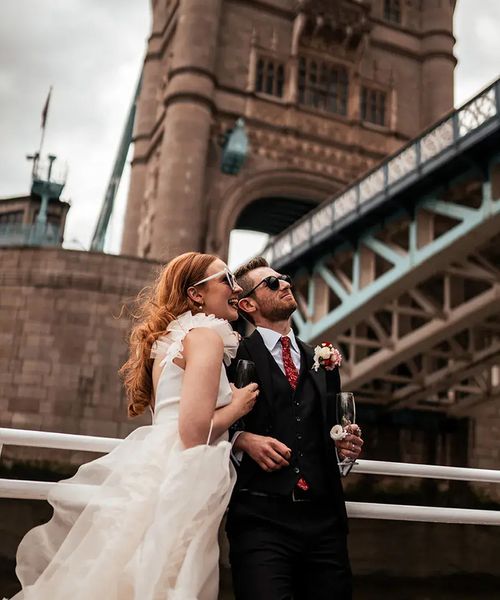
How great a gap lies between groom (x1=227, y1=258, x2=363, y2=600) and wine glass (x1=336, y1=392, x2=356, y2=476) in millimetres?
39

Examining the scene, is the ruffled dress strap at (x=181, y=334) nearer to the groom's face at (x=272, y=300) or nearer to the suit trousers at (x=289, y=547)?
the groom's face at (x=272, y=300)

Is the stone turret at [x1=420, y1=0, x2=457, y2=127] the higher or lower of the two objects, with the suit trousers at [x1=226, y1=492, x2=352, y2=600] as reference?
higher

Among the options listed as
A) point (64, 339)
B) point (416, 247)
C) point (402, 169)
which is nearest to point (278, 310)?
point (416, 247)

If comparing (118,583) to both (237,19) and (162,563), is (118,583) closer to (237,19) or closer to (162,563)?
(162,563)

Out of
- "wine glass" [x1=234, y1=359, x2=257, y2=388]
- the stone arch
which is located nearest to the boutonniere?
"wine glass" [x1=234, y1=359, x2=257, y2=388]

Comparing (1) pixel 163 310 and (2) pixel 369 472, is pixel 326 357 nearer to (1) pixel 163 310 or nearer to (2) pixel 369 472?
(1) pixel 163 310

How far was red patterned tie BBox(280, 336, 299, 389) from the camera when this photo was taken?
2662mm

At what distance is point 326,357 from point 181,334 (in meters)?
0.61

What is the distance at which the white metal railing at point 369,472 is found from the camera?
110 inches

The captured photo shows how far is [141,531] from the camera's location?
83.6 inches

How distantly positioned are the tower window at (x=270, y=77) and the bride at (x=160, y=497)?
2422 centimetres

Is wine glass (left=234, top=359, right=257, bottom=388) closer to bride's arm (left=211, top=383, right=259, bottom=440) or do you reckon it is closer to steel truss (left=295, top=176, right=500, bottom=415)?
bride's arm (left=211, top=383, right=259, bottom=440)

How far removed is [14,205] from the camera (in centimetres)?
3962

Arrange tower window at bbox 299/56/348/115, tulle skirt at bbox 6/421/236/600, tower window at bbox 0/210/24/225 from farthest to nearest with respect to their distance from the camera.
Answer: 1. tower window at bbox 0/210/24/225
2. tower window at bbox 299/56/348/115
3. tulle skirt at bbox 6/421/236/600
